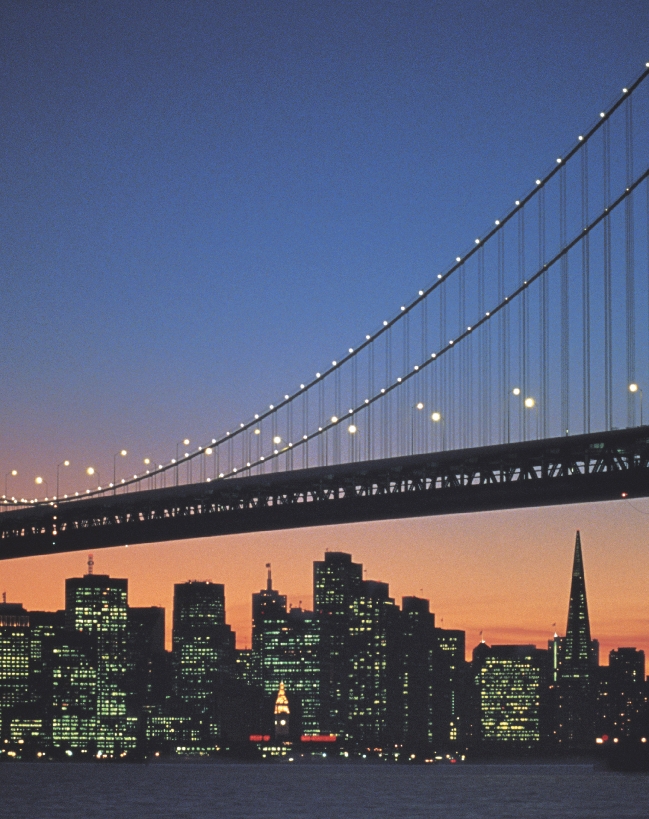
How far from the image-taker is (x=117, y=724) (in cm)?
15775

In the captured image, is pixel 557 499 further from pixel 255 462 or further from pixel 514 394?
pixel 255 462

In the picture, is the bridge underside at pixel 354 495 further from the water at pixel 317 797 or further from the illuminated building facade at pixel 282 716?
the illuminated building facade at pixel 282 716

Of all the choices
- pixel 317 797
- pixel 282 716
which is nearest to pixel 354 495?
pixel 317 797

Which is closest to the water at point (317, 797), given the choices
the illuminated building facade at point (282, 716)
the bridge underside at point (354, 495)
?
the bridge underside at point (354, 495)

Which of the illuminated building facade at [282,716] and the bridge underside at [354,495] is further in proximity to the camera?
the illuminated building facade at [282,716]

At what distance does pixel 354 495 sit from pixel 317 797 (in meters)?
20.7

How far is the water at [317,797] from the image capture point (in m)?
55.0

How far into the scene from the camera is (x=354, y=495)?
5344 cm

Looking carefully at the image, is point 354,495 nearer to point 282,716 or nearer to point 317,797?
point 317,797

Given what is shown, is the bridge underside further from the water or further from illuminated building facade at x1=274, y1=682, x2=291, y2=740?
illuminated building facade at x1=274, y1=682, x2=291, y2=740

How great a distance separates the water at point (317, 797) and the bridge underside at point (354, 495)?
9827 millimetres

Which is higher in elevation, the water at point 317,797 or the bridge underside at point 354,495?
the bridge underside at point 354,495

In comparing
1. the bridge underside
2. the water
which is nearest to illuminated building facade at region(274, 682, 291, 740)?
the water

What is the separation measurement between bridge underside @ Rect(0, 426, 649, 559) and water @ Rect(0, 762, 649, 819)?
32.2 ft
